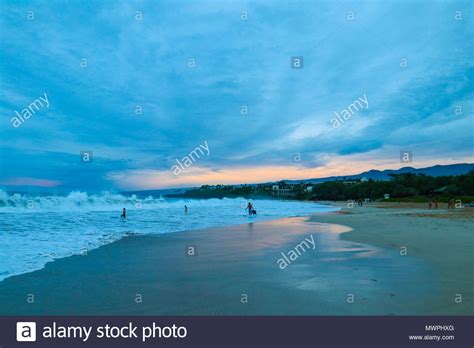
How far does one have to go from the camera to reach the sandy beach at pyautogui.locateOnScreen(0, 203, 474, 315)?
5.91 m

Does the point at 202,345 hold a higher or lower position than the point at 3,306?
lower

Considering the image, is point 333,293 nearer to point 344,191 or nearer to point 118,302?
point 118,302

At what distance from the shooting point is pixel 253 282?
754 centimetres

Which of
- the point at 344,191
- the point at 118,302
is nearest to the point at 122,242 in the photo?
the point at 118,302

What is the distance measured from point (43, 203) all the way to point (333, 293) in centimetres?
4712

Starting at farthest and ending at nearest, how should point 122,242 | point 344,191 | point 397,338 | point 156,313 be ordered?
point 344,191 < point 122,242 < point 156,313 < point 397,338

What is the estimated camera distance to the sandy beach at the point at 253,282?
5914 millimetres

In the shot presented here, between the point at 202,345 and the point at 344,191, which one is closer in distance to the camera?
the point at 202,345

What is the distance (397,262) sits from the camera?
30.6 feet

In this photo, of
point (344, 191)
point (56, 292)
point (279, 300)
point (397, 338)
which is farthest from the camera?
point (344, 191)

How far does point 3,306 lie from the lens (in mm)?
6234

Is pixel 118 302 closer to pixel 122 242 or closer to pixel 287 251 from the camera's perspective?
pixel 287 251

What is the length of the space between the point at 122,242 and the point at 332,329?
1197cm

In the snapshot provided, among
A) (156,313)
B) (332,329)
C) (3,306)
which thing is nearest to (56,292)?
(3,306)
